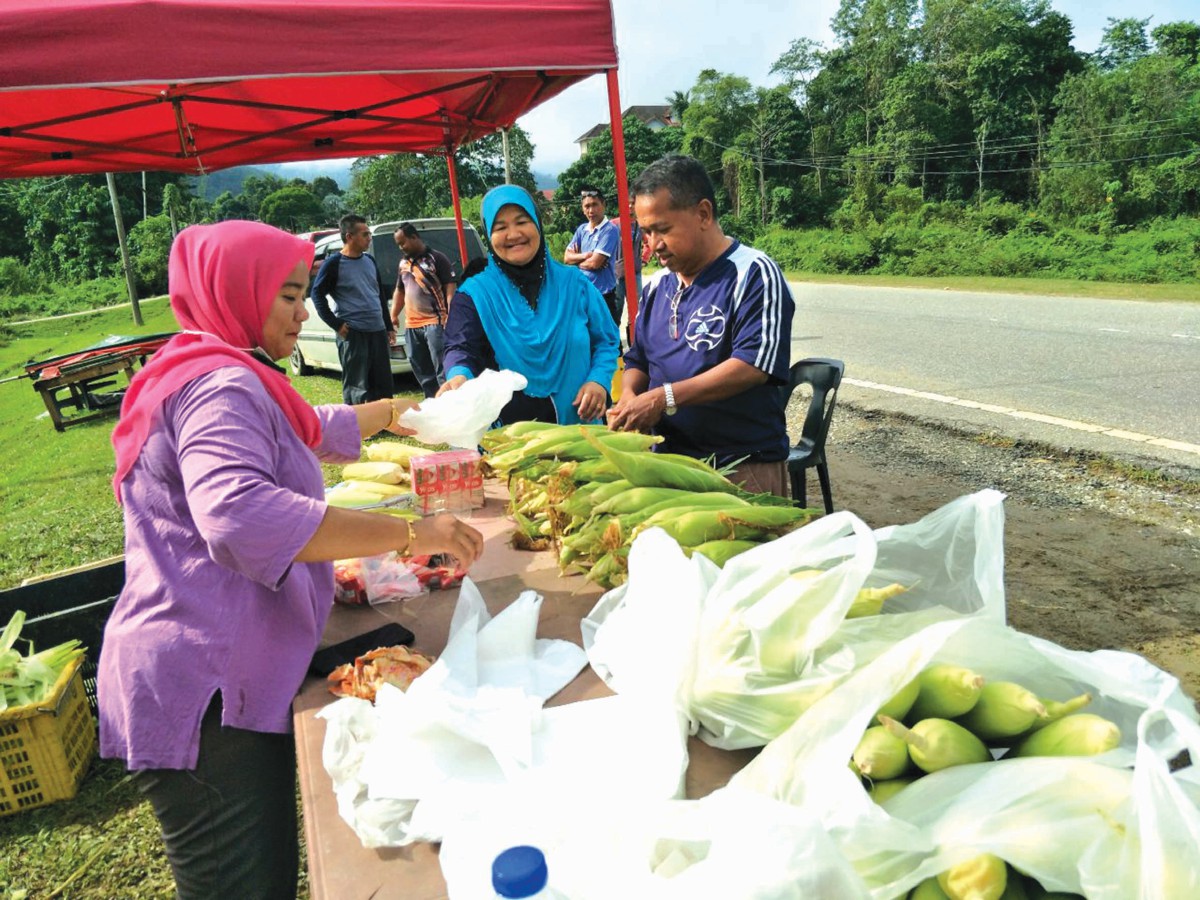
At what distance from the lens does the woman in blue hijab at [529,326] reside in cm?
307

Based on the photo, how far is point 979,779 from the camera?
93 cm

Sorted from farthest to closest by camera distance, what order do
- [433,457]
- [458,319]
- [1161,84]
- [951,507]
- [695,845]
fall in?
[1161,84]
[458,319]
[433,457]
[951,507]
[695,845]

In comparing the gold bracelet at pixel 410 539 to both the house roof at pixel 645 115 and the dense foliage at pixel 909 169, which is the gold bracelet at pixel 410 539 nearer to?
the dense foliage at pixel 909 169

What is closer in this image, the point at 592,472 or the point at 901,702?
the point at 901,702

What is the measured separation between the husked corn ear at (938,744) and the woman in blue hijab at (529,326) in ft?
7.07

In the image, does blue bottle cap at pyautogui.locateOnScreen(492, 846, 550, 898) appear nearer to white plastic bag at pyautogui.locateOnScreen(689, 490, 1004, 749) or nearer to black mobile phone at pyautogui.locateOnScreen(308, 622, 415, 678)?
white plastic bag at pyautogui.locateOnScreen(689, 490, 1004, 749)

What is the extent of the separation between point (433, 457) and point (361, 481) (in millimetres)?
523

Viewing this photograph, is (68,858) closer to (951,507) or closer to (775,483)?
(775,483)

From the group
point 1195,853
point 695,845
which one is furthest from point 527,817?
point 1195,853

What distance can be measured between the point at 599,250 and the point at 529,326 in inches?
189

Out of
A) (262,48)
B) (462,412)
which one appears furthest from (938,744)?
(262,48)

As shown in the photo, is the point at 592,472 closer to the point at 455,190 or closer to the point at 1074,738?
the point at 1074,738

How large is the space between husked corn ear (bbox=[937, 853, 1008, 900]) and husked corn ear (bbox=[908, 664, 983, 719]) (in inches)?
8.3

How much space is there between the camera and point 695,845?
38.0 inches
